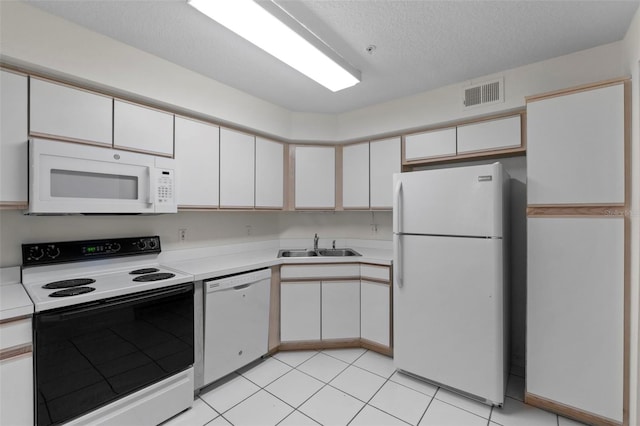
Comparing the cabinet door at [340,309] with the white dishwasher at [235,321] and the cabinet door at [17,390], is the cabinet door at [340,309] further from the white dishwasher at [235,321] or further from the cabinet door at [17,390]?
the cabinet door at [17,390]

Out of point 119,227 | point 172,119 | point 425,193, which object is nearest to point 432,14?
point 425,193

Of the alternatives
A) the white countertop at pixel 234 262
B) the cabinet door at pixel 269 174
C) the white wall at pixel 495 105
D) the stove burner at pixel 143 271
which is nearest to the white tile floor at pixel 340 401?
the white countertop at pixel 234 262

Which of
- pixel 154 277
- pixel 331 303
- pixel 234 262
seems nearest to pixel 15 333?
pixel 154 277

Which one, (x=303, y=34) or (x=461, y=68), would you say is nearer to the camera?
(x=303, y=34)

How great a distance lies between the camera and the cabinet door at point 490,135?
223cm

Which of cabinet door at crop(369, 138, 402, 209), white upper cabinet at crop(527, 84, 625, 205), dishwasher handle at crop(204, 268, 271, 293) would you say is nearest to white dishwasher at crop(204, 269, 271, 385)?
dishwasher handle at crop(204, 268, 271, 293)

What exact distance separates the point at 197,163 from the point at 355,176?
1574mm

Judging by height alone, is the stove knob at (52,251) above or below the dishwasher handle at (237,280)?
above

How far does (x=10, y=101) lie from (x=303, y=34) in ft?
5.28

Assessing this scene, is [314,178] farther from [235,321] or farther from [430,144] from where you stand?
[235,321]

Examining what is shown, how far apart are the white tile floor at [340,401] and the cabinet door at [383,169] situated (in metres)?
1.51

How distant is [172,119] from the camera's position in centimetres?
215

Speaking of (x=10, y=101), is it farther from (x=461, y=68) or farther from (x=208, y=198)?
(x=461, y=68)

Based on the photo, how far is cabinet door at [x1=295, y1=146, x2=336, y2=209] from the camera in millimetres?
3074
